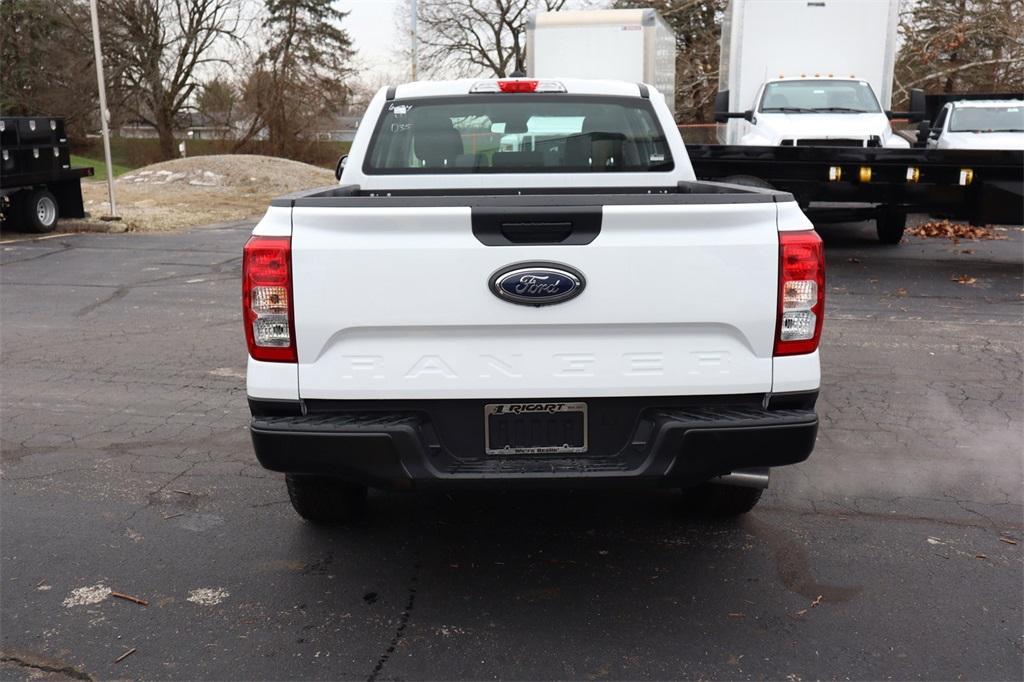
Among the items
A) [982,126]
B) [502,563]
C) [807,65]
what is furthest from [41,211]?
[982,126]

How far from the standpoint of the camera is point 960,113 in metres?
15.2

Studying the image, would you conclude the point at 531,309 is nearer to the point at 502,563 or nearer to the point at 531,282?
the point at 531,282

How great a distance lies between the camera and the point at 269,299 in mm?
3135

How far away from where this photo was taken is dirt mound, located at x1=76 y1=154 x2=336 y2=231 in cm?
1973

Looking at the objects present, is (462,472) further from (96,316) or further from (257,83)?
(257,83)

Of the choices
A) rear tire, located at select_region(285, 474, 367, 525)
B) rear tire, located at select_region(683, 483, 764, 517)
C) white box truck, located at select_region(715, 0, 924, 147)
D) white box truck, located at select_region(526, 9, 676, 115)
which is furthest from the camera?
white box truck, located at select_region(526, 9, 676, 115)

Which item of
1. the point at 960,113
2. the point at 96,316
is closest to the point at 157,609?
the point at 96,316

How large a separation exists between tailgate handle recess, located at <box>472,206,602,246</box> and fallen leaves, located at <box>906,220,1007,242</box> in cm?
1343

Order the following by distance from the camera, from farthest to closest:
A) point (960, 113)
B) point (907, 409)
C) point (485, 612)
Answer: point (960, 113)
point (907, 409)
point (485, 612)

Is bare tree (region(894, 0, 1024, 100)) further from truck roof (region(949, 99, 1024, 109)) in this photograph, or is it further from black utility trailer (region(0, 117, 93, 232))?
black utility trailer (region(0, 117, 93, 232))

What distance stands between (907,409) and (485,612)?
365 cm

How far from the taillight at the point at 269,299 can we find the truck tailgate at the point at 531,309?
0.04 metres

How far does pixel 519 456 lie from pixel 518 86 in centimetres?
251

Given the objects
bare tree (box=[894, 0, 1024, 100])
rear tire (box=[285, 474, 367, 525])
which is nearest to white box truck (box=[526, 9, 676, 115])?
bare tree (box=[894, 0, 1024, 100])
